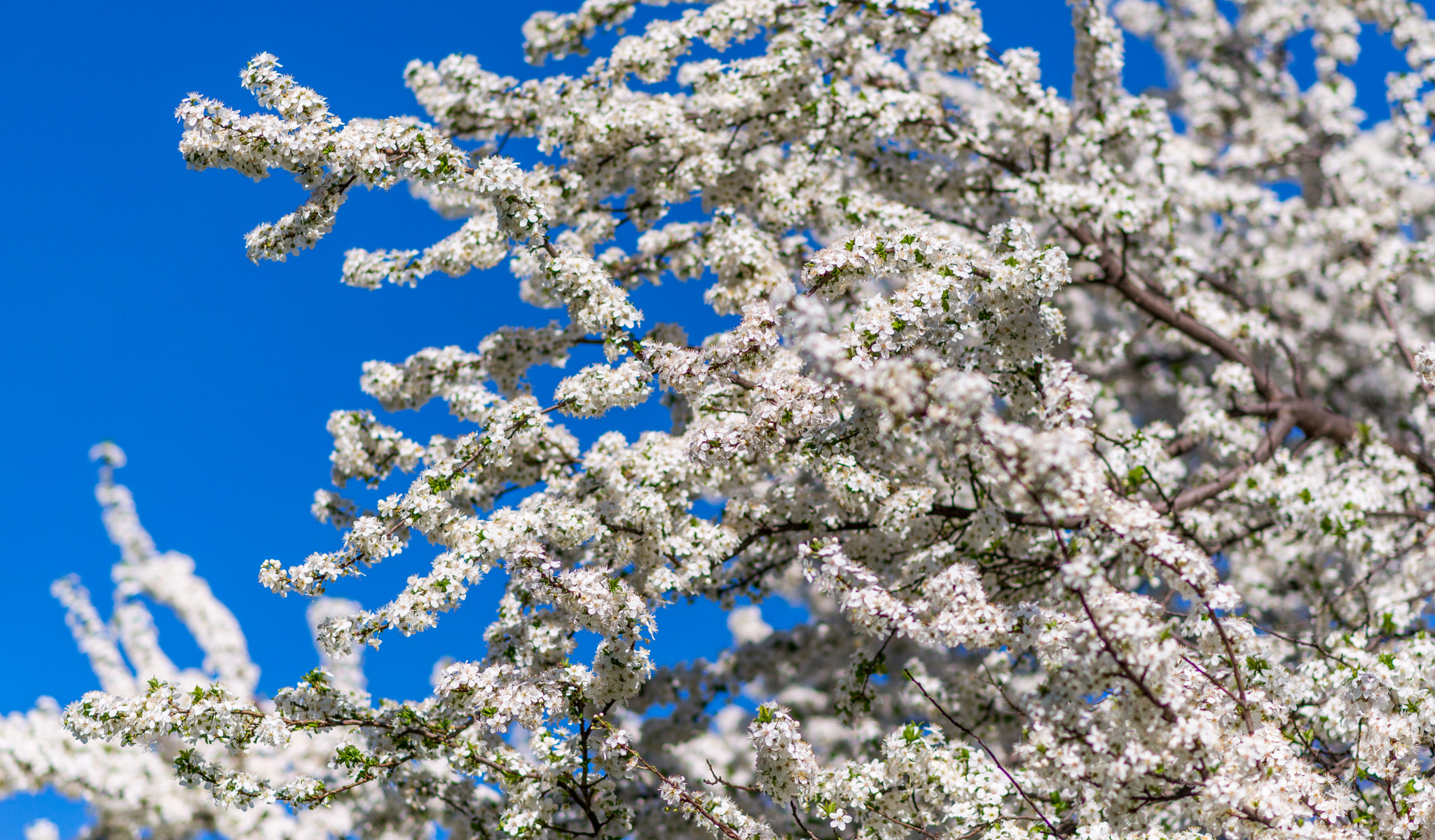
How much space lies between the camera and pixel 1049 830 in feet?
21.0

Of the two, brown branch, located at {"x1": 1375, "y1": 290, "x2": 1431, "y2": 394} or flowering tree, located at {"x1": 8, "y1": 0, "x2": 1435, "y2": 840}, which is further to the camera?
brown branch, located at {"x1": 1375, "y1": 290, "x2": 1431, "y2": 394}

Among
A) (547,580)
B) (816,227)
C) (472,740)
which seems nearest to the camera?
(547,580)

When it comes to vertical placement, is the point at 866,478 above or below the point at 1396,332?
below

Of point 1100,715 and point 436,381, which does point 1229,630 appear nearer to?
point 1100,715

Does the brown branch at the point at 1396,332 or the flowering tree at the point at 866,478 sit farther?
the brown branch at the point at 1396,332

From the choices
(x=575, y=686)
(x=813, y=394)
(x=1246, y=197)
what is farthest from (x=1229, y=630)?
(x=1246, y=197)

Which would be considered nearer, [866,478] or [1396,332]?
[866,478]

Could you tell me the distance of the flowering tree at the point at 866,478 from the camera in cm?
615

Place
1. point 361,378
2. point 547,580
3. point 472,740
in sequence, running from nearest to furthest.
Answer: point 547,580, point 472,740, point 361,378

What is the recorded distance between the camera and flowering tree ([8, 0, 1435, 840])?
20.2 ft

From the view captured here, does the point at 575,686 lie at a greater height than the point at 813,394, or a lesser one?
lesser

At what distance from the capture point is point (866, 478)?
748 cm

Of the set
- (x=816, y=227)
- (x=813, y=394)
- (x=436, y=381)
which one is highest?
(x=816, y=227)

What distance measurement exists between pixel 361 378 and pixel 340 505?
4.47 ft
